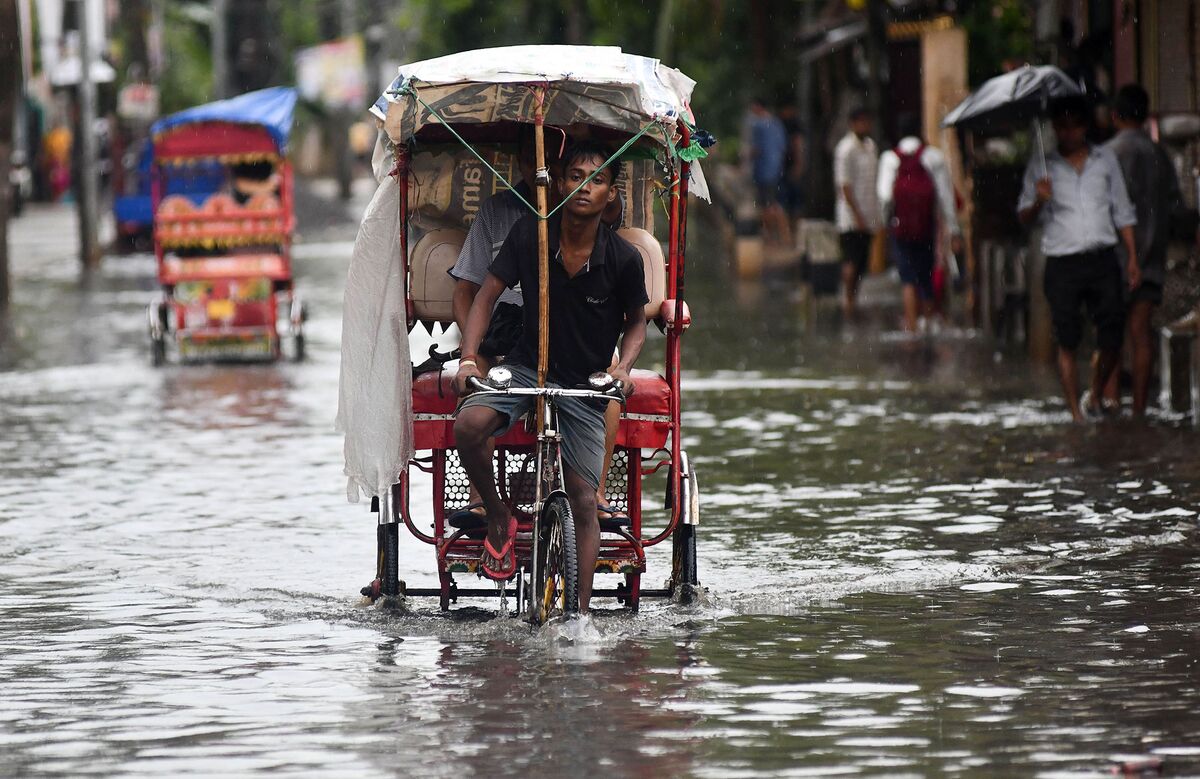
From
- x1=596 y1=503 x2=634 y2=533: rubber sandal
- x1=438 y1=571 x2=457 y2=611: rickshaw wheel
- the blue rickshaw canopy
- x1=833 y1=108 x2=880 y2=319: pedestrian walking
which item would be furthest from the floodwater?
x1=833 y1=108 x2=880 y2=319: pedestrian walking

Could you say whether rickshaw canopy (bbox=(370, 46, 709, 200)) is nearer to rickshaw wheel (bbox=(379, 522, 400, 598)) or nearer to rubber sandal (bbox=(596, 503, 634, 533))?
rubber sandal (bbox=(596, 503, 634, 533))

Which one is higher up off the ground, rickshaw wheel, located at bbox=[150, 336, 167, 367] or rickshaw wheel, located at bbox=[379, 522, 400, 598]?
rickshaw wheel, located at bbox=[150, 336, 167, 367]

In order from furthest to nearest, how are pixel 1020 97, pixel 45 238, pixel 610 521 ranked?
pixel 45 238 < pixel 1020 97 < pixel 610 521

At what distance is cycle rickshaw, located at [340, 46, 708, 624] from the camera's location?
8.08 meters

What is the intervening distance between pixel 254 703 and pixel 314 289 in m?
21.7

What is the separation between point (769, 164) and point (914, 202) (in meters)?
14.8

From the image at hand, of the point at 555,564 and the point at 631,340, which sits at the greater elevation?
the point at 631,340

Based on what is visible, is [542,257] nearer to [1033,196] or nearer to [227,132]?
[1033,196]

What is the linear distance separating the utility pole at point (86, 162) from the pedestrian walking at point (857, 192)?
582 inches

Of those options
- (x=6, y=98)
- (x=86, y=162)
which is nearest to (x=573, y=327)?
(x=6, y=98)

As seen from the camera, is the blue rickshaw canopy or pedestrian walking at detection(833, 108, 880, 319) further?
pedestrian walking at detection(833, 108, 880, 319)

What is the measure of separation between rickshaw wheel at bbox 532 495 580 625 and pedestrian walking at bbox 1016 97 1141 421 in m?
6.56

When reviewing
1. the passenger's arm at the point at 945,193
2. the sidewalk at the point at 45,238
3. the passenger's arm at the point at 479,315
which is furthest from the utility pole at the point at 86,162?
the passenger's arm at the point at 479,315

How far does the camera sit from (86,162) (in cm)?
3438
